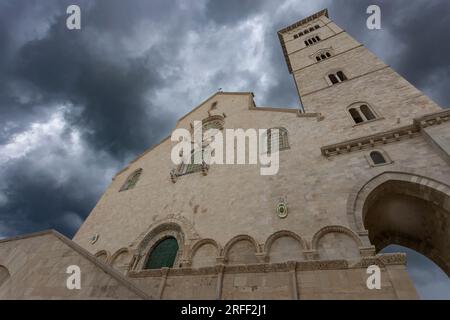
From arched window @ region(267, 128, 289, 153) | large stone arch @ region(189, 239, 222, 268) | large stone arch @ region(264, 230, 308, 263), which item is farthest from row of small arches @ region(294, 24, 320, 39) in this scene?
large stone arch @ region(189, 239, 222, 268)

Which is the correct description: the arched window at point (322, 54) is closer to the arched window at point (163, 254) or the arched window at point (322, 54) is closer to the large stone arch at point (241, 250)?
the large stone arch at point (241, 250)

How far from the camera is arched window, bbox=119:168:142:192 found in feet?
51.5

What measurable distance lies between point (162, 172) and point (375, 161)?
12.6 m

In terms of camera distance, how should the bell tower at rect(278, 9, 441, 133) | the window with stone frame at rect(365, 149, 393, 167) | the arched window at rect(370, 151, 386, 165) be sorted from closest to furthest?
1. the window with stone frame at rect(365, 149, 393, 167)
2. the arched window at rect(370, 151, 386, 165)
3. the bell tower at rect(278, 9, 441, 133)

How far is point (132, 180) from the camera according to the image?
16.2 metres

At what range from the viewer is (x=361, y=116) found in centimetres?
1123

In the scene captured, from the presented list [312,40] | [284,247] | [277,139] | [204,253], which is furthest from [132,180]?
[312,40]

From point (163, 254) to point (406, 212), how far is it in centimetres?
1119

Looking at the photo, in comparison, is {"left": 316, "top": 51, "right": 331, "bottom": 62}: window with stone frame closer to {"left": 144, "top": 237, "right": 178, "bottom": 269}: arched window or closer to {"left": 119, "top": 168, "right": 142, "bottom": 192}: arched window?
{"left": 119, "top": 168, "right": 142, "bottom": 192}: arched window

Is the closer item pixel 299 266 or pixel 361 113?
pixel 299 266

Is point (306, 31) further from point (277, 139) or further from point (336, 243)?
point (336, 243)

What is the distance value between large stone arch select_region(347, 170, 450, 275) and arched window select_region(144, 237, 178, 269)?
7.67 meters
